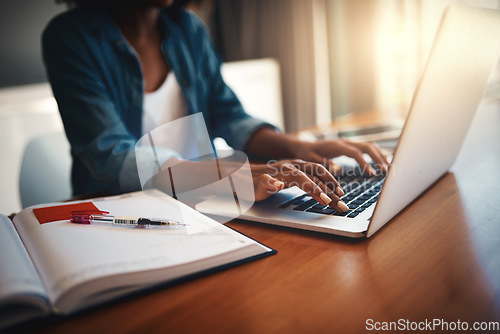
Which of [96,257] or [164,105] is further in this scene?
[164,105]

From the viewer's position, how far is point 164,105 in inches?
43.5

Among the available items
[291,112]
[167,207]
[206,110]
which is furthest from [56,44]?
[291,112]

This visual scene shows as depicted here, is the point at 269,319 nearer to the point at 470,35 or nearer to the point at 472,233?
the point at 472,233

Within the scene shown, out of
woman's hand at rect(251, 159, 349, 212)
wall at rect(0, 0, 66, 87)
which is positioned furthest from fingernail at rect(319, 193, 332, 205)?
wall at rect(0, 0, 66, 87)

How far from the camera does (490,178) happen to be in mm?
672

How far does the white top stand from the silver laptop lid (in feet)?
2.36

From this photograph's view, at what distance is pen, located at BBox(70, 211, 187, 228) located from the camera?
48cm

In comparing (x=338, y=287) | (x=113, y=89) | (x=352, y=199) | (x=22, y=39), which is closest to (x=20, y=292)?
(x=338, y=287)

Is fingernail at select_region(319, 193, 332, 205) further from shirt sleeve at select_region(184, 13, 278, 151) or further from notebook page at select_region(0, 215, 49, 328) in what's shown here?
shirt sleeve at select_region(184, 13, 278, 151)

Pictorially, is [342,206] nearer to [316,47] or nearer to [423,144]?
[423,144]

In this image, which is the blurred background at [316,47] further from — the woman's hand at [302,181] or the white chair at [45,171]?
the woman's hand at [302,181]

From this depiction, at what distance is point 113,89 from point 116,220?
559 millimetres

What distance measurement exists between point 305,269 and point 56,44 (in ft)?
2.59

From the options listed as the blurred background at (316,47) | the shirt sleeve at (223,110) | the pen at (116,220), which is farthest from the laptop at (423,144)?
the blurred background at (316,47)
